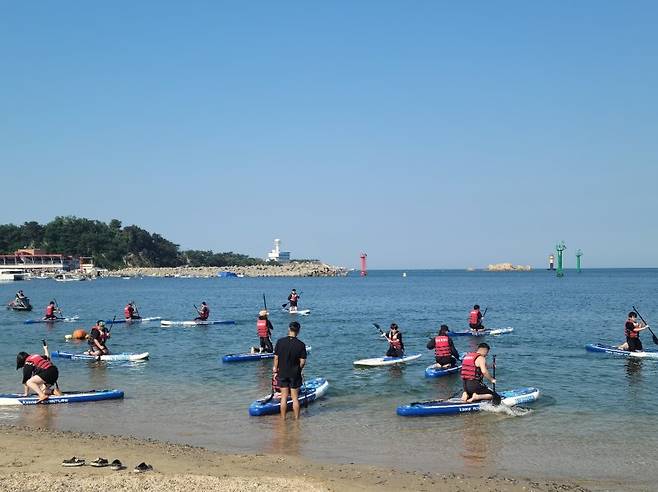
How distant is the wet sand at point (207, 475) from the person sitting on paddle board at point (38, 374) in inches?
178

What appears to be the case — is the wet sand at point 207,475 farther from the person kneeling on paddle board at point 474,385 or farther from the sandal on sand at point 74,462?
the person kneeling on paddle board at point 474,385

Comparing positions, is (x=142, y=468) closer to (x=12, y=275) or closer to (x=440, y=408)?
(x=440, y=408)

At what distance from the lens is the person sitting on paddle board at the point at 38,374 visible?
1711cm

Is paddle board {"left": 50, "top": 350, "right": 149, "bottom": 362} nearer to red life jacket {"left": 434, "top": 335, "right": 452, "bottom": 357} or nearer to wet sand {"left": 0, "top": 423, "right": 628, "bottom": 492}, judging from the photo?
red life jacket {"left": 434, "top": 335, "right": 452, "bottom": 357}

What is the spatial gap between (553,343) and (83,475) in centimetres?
2709

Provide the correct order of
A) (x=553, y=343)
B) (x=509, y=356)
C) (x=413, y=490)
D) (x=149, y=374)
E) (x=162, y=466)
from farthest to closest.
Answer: (x=553, y=343) < (x=509, y=356) < (x=149, y=374) < (x=162, y=466) < (x=413, y=490)

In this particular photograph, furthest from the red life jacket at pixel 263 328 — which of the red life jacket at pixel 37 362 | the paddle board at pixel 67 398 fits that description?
the red life jacket at pixel 37 362

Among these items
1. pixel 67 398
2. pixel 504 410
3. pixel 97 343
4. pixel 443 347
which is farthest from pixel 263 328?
pixel 504 410

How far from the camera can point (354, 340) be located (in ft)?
113

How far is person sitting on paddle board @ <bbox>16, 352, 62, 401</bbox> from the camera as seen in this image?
17109 mm

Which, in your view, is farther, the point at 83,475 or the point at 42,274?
the point at 42,274

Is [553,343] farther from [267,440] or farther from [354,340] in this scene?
[267,440]

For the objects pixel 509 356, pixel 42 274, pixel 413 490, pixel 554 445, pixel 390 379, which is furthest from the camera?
pixel 42 274

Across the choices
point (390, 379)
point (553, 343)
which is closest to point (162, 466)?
point (390, 379)
